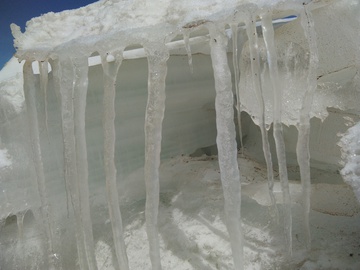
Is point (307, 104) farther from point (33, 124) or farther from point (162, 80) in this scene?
point (33, 124)

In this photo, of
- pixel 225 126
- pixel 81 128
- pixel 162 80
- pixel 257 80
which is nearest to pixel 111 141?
pixel 81 128

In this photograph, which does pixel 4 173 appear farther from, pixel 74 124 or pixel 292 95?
pixel 292 95

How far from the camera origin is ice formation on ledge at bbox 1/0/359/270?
119 cm

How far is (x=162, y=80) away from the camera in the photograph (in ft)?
4.08

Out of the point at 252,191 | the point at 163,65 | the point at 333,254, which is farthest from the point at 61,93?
the point at 333,254

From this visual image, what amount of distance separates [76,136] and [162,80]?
39 centimetres

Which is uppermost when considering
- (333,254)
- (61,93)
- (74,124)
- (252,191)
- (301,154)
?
(61,93)

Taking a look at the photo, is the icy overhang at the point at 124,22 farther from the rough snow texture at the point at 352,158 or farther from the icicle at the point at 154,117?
the rough snow texture at the point at 352,158

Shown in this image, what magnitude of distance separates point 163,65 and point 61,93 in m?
0.42

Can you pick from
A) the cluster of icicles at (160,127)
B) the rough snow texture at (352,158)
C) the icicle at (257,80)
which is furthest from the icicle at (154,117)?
the rough snow texture at (352,158)

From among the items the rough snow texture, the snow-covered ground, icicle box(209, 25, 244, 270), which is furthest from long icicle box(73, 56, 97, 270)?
the rough snow texture

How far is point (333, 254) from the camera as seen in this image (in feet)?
4.52

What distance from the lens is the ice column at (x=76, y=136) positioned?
1401 mm

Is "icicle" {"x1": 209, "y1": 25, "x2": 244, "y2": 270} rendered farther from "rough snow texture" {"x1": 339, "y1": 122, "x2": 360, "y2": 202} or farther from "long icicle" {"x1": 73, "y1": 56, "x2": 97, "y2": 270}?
"long icicle" {"x1": 73, "y1": 56, "x2": 97, "y2": 270}
